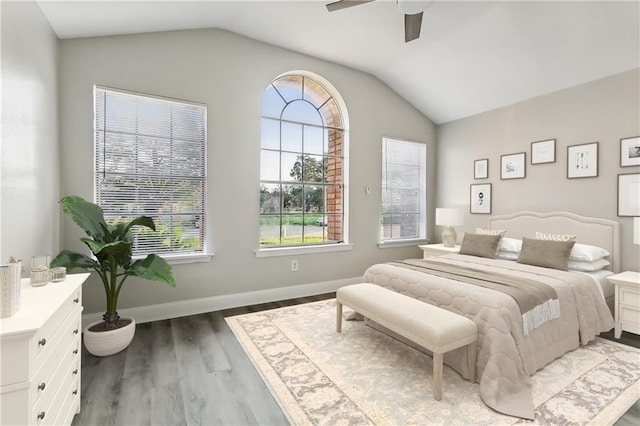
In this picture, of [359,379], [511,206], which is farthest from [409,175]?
[359,379]

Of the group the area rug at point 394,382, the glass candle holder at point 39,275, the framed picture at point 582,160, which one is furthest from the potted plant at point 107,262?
the framed picture at point 582,160

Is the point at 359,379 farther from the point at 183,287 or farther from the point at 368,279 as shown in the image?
the point at 183,287

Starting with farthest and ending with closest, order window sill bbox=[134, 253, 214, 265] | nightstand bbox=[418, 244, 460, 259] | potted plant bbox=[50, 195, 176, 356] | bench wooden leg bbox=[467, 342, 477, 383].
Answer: nightstand bbox=[418, 244, 460, 259] → window sill bbox=[134, 253, 214, 265] → potted plant bbox=[50, 195, 176, 356] → bench wooden leg bbox=[467, 342, 477, 383]

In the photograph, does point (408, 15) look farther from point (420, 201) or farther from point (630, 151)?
point (420, 201)

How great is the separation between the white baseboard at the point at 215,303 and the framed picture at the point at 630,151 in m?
3.58

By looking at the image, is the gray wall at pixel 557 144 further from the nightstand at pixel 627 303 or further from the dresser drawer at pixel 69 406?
the dresser drawer at pixel 69 406

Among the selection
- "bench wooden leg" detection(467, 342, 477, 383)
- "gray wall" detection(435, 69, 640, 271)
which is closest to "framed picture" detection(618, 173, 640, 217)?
"gray wall" detection(435, 69, 640, 271)

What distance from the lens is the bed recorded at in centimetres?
197

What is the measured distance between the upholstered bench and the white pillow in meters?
1.98

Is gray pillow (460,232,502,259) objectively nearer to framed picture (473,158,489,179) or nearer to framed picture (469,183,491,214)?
framed picture (469,183,491,214)

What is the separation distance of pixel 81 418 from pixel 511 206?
5012 mm

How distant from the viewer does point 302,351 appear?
2.59 m

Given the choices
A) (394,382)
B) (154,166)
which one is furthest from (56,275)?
(394,382)

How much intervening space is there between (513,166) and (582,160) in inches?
31.0
